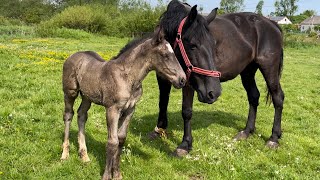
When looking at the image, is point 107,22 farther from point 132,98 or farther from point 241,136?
point 132,98

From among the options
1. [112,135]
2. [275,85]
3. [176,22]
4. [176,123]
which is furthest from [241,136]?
[112,135]

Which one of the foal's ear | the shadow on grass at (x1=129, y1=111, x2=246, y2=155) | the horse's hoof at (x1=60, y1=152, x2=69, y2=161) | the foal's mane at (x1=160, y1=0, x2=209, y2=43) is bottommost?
the shadow on grass at (x1=129, y1=111, x2=246, y2=155)

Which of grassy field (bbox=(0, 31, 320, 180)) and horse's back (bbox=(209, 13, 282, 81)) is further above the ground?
horse's back (bbox=(209, 13, 282, 81))

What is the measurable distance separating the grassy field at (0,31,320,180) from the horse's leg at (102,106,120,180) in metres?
0.45

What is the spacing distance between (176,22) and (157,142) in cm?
248

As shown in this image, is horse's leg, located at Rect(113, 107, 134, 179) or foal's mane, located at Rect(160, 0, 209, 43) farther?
foal's mane, located at Rect(160, 0, 209, 43)

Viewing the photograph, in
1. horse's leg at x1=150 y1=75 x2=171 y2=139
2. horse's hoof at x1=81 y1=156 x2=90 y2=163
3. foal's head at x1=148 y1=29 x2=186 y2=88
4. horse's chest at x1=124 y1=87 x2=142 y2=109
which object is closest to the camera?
foal's head at x1=148 y1=29 x2=186 y2=88

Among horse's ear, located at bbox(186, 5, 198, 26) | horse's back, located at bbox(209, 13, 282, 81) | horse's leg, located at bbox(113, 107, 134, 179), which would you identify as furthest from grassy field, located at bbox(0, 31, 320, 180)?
horse's ear, located at bbox(186, 5, 198, 26)

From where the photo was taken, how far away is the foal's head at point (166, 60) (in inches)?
153

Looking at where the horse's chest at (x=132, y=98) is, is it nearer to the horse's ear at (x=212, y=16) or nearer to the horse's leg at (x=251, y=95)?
the horse's ear at (x=212, y=16)

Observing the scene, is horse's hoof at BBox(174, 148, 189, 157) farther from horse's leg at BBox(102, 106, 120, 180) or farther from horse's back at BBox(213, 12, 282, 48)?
horse's back at BBox(213, 12, 282, 48)

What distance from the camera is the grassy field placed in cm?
491

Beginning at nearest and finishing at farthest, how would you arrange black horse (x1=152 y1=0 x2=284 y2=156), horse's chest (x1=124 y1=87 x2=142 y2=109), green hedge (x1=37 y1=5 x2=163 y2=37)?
horse's chest (x1=124 y1=87 x2=142 y2=109), black horse (x1=152 y1=0 x2=284 y2=156), green hedge (x1=37 y1=5 x2=163 y2=37)

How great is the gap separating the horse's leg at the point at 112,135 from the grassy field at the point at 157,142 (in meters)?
0.45
